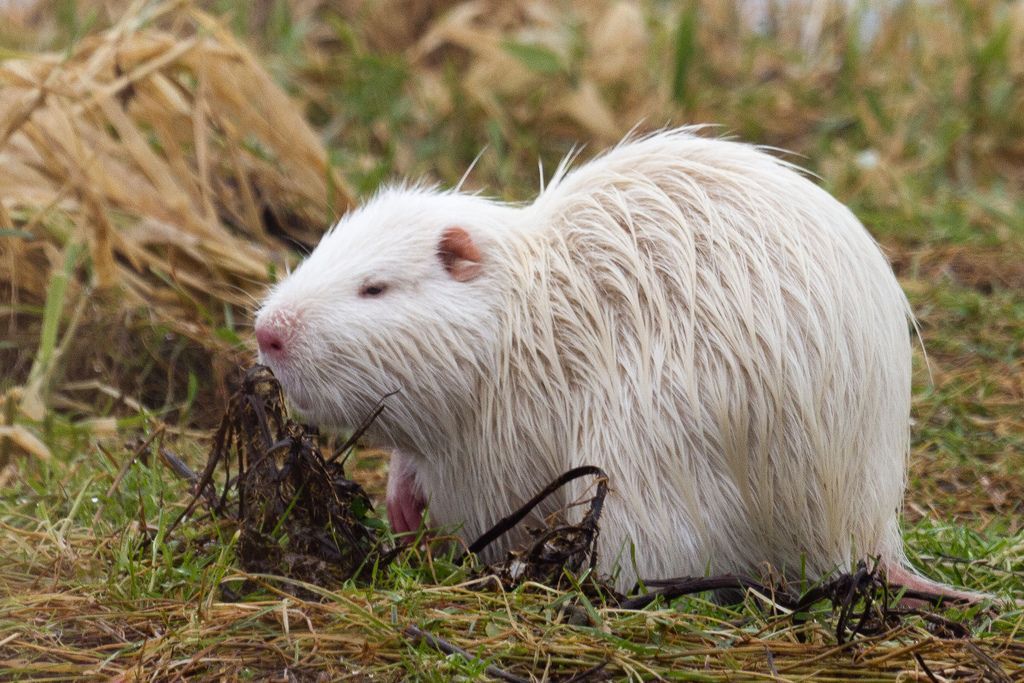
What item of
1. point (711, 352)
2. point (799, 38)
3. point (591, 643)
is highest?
point (799, 38)

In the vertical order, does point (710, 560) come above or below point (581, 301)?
below

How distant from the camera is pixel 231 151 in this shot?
4832mm

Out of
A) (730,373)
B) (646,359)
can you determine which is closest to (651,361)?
(646,359)

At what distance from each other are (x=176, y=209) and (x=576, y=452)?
237 cm

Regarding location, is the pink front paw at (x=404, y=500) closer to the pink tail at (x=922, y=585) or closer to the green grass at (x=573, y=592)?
the green grass at (x=573, y=592)

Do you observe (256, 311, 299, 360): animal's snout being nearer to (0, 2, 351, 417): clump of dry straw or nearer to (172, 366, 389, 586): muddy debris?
(172, 366, 389, 586): muddy debris

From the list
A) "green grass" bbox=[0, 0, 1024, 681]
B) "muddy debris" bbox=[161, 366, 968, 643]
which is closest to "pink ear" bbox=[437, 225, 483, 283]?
"muddy debris" bbox=[161, 366, 968, 643]

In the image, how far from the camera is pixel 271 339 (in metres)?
2.82

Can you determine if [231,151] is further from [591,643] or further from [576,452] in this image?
[591,643]

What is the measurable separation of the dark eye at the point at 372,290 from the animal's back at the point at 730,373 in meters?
0.29

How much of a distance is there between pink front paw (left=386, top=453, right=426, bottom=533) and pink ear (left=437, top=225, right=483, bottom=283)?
46 cm

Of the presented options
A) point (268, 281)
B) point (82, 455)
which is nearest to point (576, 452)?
point (82, 455)

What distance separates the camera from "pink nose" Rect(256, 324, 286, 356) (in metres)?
2.82

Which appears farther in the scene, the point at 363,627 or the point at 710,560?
the point at 710,560
